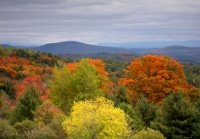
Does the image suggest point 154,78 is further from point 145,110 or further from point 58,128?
point 58,128

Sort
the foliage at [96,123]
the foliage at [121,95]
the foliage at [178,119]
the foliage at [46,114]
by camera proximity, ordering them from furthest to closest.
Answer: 1. the foliage at [121,95]
2. the foliage at [46,114]
3. the foliage at [178,119]
4. the foliage at [96,123]

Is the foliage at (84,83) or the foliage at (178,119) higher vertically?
the foliage at (84,83)

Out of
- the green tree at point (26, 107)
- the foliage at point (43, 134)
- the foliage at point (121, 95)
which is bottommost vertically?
the green tree at point (26, 107)

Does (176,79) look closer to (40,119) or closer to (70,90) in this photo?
(70,90)

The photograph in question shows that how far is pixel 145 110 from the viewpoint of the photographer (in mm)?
38812

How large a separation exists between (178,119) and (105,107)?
972cm

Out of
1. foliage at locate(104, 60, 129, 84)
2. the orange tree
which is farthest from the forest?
foliage at locate(104, 60, 129, 84)

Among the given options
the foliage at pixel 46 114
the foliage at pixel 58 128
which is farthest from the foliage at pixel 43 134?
the foliage at pixel 46 114

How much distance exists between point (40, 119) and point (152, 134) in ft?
51.5

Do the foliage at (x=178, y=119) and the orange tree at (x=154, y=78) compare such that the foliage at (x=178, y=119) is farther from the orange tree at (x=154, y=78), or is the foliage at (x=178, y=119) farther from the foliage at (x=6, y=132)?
the orange tree at (x=154, y=78)

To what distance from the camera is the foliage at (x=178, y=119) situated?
29.7m

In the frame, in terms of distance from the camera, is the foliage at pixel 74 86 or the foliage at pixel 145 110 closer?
the foliage at pixel 145 110

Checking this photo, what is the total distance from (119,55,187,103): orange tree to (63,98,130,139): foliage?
936 inches

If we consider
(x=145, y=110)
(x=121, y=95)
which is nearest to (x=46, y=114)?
(x=121, y=95)
